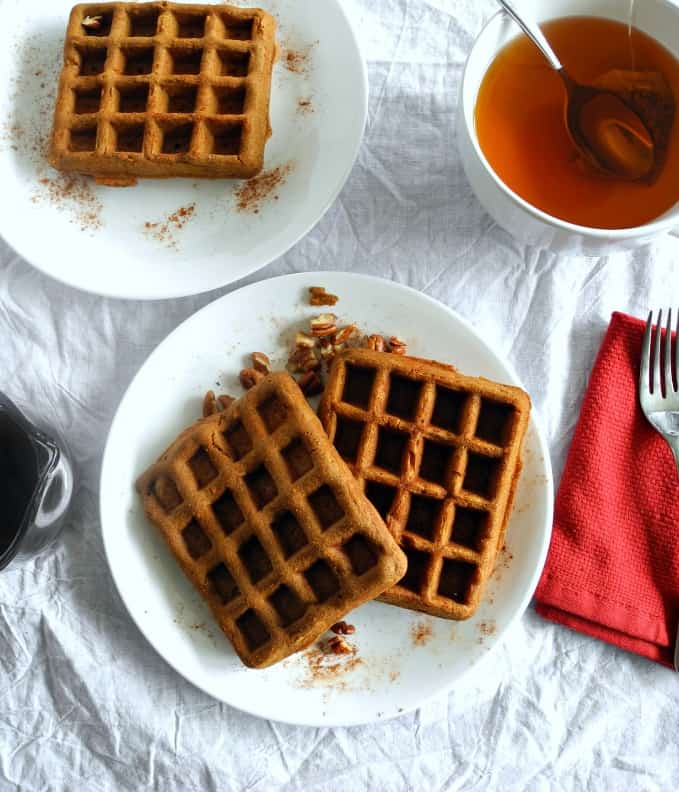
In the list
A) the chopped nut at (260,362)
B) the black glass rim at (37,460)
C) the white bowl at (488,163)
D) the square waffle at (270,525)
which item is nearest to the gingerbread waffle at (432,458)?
the square waffle at (270,525)

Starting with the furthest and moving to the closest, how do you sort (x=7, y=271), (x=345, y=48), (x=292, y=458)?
(x=7, y=271), (x=345, y=48), (x=292, y=458)

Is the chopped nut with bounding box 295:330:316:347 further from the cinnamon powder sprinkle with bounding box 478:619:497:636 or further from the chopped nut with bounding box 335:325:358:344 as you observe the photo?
the cinnamon powder sprinkle with bounding box 478:619:497:636

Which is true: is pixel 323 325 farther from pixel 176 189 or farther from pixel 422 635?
pixel 422 635

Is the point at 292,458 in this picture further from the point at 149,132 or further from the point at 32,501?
the point at 149,132

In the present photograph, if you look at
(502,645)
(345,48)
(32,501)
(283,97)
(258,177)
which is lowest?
(502,645)

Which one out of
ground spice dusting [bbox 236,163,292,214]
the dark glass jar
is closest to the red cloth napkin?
ground spice dusting [bbox 236,163,292,214]

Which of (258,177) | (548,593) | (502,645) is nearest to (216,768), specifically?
(502,645)
